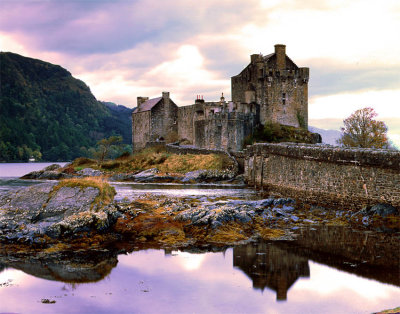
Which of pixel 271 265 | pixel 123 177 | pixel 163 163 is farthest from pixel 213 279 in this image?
pixel 163 163

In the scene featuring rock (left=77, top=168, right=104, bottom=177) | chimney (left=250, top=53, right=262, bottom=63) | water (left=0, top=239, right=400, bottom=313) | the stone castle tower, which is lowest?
water (left=0, top=239, right=400, bottom=313)

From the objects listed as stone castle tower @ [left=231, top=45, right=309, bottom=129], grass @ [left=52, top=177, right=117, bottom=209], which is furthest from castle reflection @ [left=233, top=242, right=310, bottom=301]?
stone castle tower @ [left=231, top=45, right=309, bottom=129]

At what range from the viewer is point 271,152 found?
92.0ft

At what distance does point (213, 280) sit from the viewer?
10.4 m

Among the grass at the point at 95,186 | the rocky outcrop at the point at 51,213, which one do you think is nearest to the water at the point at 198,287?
A: the rocky outcrop at the point at 51,213

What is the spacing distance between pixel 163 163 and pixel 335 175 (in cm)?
2736

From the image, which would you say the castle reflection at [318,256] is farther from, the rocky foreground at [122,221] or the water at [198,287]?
the rocky foreground at [122,221]

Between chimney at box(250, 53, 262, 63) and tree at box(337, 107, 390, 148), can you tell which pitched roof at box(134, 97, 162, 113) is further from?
tree at box(337, 107, 390, 148)

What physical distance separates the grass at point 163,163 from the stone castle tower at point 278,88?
9.84 m

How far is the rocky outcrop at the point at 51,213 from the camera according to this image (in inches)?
555

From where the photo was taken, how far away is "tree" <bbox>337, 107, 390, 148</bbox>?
126 ft

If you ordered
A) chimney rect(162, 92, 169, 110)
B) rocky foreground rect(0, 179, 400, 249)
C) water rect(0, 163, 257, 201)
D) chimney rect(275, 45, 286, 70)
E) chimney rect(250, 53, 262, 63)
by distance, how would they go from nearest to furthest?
rocky foreground rect(0, 179, 400, 249), water rect(0, 163, 257, 201), chimney rect(250, 53, 262, 63), chimney rect(275, 45, 286, 70), chimney rect(162, 92, 169, 110)

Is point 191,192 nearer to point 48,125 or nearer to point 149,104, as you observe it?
point 149,104

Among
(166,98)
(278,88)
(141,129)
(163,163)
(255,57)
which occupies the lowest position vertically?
(163,163)
